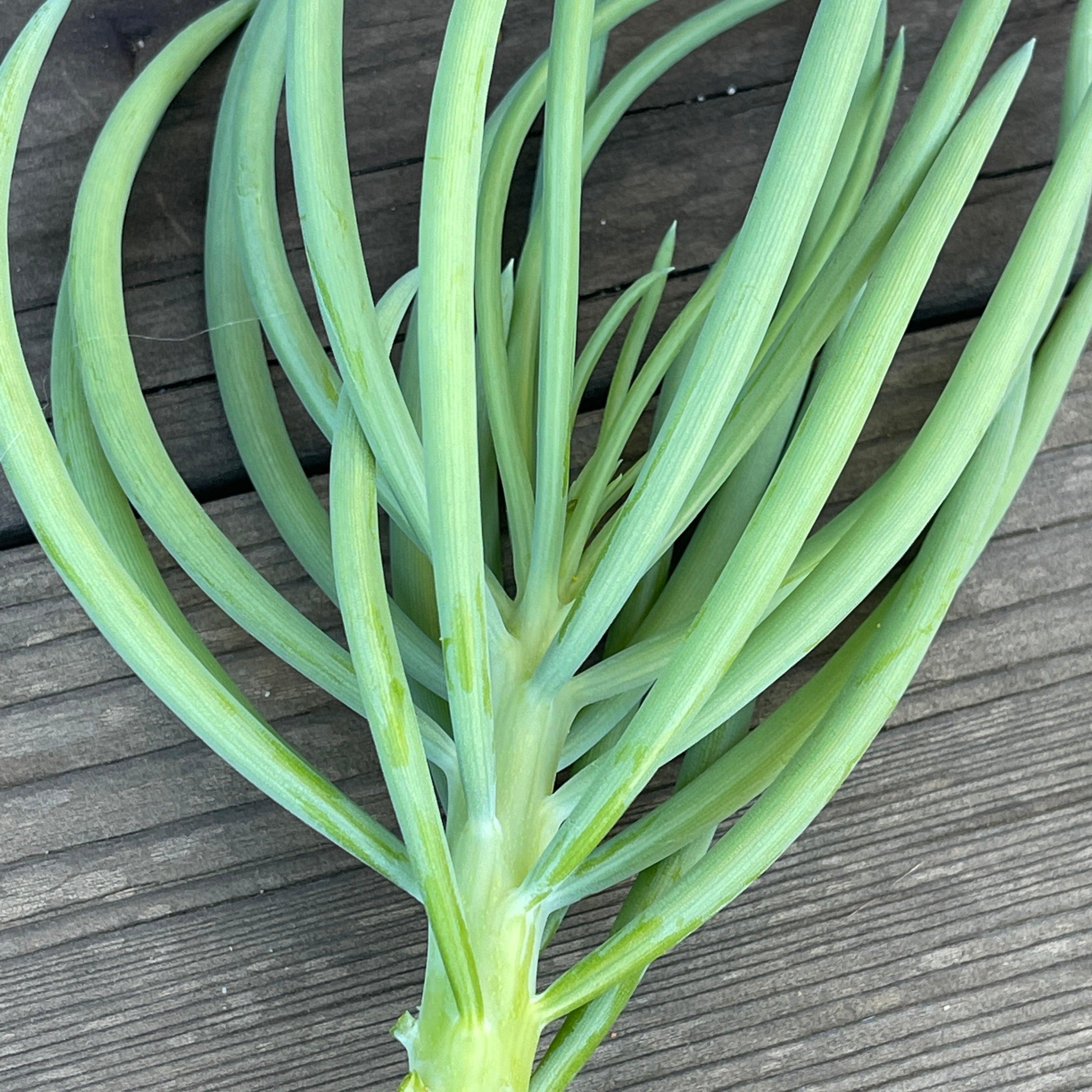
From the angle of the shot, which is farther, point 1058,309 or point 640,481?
point 1058,309

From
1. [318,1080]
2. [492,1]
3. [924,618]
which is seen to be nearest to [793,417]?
[924,618]

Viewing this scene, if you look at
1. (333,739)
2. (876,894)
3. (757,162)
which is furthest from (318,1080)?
(757,162)

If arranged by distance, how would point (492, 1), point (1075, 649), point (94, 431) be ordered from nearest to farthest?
point (492, 1), point (94, 431), point (1075, 649)

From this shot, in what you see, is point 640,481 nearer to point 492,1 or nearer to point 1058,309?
point 492,1

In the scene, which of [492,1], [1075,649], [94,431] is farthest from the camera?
[1075,649]

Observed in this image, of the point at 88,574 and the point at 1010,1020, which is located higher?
the point at 88,574

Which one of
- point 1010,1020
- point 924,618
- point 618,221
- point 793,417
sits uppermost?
point 618,221

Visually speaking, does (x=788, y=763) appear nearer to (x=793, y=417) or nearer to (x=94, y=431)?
(x=793, y=417)
